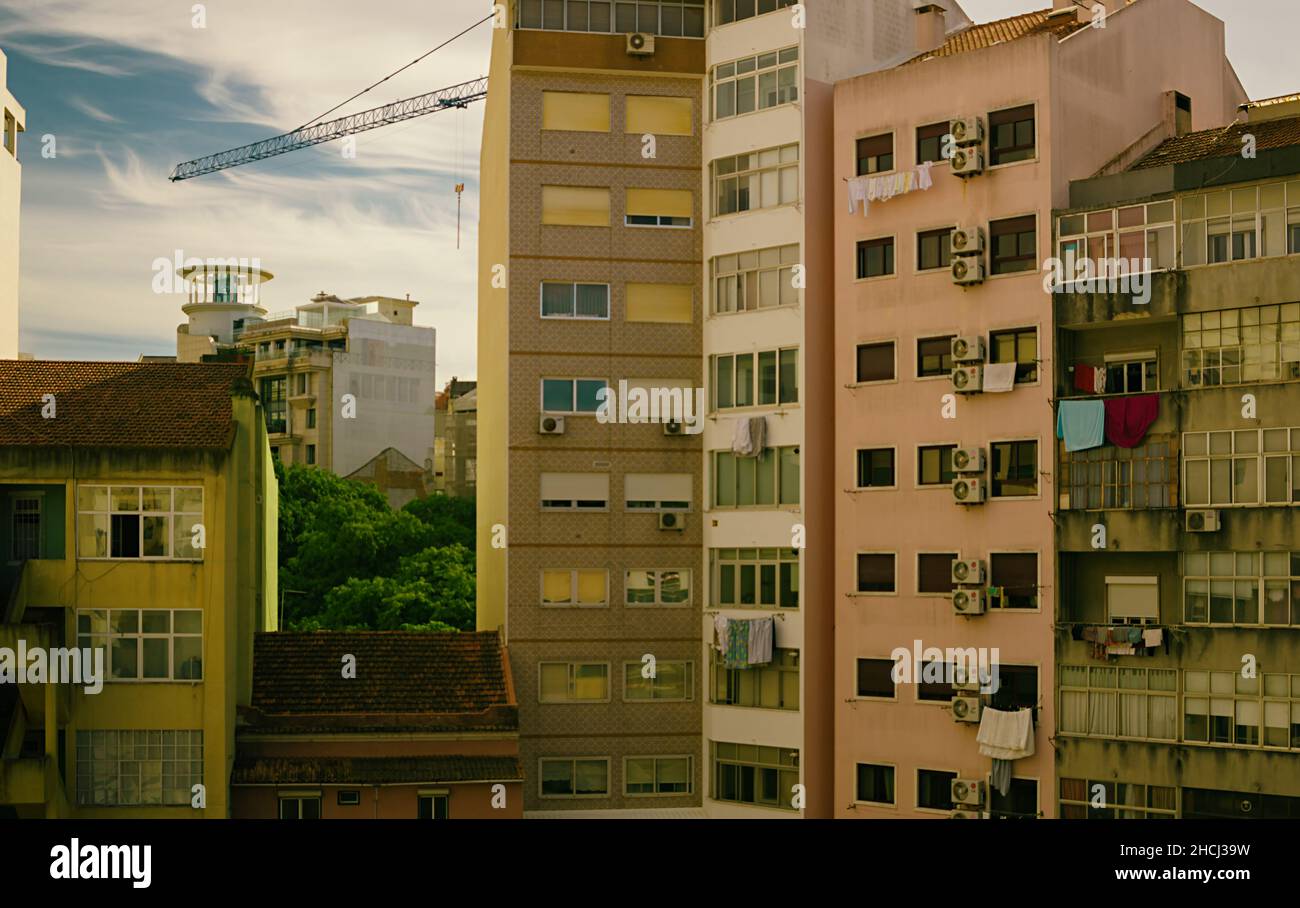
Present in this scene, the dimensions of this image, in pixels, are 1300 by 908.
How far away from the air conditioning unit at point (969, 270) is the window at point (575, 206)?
9800 millimetres

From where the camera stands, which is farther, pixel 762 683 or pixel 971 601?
pixel 762 683

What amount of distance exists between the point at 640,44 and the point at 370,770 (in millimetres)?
20169

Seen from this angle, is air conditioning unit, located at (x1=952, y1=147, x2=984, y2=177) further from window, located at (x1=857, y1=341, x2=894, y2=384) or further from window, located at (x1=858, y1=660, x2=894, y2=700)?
window, located at (x1=858, y1=660, x2=894, y2=700)

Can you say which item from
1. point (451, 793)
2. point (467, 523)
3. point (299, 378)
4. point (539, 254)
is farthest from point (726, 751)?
point (299, 378)

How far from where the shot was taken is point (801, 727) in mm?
40094

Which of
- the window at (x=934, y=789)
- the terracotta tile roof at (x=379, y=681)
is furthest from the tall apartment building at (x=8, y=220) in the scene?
the window at (x=934, y=789)

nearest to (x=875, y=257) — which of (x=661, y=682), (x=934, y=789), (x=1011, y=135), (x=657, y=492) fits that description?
(x=1011, y=135)

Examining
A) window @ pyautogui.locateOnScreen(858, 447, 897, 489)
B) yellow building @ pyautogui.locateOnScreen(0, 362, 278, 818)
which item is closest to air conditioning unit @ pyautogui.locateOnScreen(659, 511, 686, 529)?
window @ pyautogui.locateOnScreen(858, 447, 897, 489)

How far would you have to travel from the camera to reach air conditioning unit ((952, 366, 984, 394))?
3800 centimetres

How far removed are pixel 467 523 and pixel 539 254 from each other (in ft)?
138

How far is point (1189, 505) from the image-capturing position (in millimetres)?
35406

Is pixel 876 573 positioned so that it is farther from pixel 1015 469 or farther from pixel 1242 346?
pixel 1242 346

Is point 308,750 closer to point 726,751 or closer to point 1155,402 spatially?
point 726,751

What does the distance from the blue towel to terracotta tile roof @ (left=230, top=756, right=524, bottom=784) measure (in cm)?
1522
